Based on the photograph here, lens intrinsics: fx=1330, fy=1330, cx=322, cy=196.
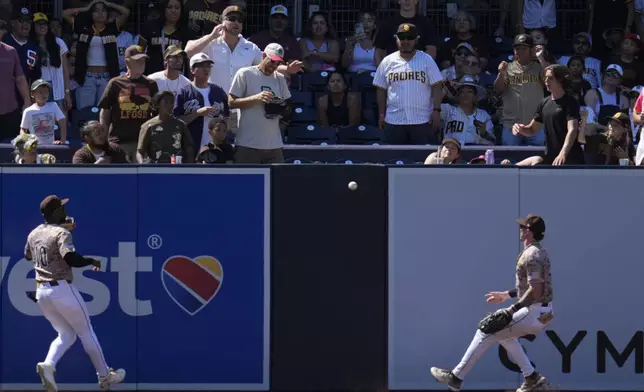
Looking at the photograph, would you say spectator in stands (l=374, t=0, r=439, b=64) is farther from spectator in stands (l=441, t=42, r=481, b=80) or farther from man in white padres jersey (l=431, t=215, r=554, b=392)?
man in white padres jersey (l=431, t=215, r=554, b=392)

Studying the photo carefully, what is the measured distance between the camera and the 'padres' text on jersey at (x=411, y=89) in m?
14.9

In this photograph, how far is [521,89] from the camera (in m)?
15.7

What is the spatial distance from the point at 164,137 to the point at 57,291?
262cm

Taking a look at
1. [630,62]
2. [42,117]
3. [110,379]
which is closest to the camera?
[110,379]

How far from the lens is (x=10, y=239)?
38.6 feet

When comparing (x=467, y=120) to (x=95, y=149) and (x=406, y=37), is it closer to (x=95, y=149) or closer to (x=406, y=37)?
(x=406, y=37)

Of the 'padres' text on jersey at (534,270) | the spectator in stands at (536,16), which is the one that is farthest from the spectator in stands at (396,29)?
the 'padres' text on jersey at (534,270)

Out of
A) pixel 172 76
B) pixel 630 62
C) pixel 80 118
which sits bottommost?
pixel 80 118

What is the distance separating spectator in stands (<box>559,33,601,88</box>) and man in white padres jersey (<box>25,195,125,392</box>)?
8.57 m

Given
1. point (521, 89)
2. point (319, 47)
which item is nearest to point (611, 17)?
point (521, 89)

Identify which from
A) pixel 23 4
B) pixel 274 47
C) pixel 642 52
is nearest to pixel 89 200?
pixel 274 47

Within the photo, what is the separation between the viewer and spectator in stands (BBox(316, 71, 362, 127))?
16.1 m

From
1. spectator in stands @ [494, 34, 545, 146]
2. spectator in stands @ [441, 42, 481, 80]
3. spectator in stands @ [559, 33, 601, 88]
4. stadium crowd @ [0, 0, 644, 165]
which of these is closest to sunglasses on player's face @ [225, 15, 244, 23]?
stadium crowd @ [0, 0, 644, 165]

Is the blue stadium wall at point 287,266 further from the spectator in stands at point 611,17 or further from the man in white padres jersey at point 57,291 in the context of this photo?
the spectator in stands at point 611,17
